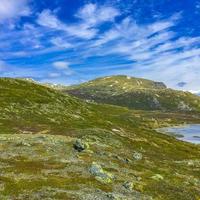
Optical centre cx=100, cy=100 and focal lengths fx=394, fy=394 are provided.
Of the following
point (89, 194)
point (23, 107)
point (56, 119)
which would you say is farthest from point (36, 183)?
point (23, 107)

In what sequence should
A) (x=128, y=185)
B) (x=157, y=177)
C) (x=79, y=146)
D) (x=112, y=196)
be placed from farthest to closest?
(x=79, y=146), (x=157, y=177), (x=128, y=185), (x=112, y=196)

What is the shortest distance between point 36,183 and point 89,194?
793cm

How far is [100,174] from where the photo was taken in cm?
6331

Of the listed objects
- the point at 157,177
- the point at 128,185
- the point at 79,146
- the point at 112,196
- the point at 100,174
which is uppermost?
the point at 79,146

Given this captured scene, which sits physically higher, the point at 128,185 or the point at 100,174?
the point at 100,174

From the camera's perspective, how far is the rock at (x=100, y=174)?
61.5m

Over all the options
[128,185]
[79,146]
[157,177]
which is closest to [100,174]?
[128,185]

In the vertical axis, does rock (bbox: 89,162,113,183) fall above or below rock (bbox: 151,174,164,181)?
above

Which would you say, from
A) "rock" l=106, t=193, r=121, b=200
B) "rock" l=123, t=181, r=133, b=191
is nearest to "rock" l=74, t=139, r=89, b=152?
"rock" l=123, t=181, r=133, b=191

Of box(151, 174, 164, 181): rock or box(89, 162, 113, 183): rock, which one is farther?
box(151, 174, 164, 181): rock

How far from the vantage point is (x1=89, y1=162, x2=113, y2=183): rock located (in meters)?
61.5

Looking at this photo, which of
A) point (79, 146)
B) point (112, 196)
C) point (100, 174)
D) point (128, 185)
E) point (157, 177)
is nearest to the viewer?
point (112, 196)

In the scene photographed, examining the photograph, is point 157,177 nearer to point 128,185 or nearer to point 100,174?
point 128,185

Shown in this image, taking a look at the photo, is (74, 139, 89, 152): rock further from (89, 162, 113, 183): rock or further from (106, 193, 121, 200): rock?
(106, 193, 121, 200): rock
